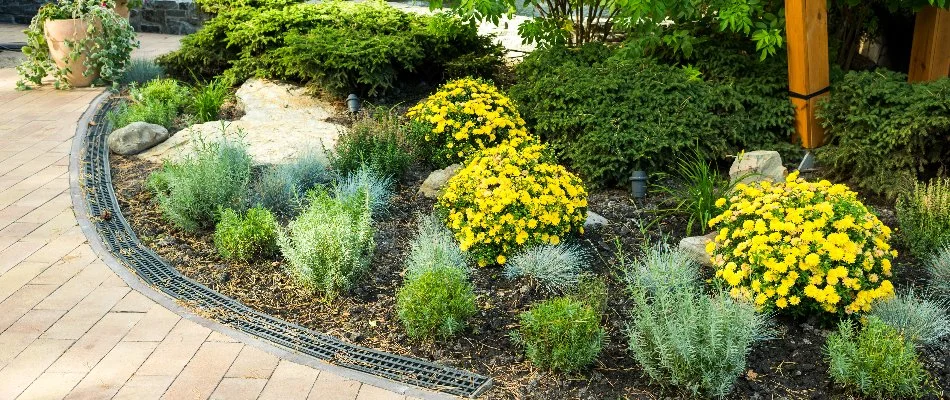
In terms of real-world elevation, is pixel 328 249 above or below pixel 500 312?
above

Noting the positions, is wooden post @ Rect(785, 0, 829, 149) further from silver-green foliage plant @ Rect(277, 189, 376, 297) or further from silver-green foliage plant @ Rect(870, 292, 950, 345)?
silver-green foliage plant @ Rect(277, 189, 376, 297)

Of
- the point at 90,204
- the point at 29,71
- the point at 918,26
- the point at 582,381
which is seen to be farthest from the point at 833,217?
the point at 29,71

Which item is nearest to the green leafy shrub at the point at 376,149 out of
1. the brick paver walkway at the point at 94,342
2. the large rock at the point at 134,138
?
the large rock at the point at 134,138

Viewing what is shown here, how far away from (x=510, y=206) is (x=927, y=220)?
2090mm

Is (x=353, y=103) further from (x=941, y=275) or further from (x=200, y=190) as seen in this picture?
(x=941, y=275)

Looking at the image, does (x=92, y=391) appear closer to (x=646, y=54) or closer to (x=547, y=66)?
(x=547, y=66)

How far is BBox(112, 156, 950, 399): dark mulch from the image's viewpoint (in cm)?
367

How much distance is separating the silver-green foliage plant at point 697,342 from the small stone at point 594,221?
4.41 feet

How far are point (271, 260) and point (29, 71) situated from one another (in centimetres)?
504

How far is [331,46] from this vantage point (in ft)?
23.8

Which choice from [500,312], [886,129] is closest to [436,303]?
[500,312]

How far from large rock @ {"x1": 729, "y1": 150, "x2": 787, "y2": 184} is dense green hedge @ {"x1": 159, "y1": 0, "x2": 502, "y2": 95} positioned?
2.55 meters

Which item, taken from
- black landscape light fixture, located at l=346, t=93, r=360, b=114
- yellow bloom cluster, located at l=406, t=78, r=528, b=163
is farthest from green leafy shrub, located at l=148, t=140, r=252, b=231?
black landscape light fixture, located at l=346, t=93, r=360, b=114

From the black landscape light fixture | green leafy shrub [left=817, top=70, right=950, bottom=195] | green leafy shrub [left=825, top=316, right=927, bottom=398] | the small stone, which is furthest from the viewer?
the black landscape light fixture
